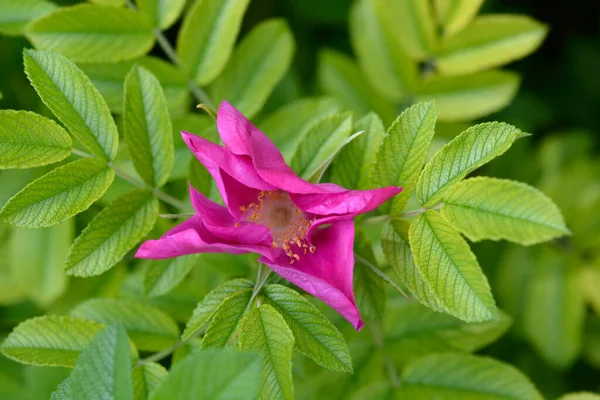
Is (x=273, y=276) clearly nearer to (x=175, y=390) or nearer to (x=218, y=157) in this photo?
(x=218, y=157)

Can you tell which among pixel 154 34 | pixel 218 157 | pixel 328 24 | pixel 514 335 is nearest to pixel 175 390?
pixel 218 157

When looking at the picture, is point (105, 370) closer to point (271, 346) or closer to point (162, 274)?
point (271, 346)

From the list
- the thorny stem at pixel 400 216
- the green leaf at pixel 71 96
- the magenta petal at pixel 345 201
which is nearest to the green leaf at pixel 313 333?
the magenta petal at pixel 345 201

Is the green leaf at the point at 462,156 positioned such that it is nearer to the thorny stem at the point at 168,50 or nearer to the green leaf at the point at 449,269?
the green leaf at the point at 449,269

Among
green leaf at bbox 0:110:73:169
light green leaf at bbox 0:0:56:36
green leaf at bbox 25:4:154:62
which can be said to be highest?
light green leaf at bbox 0:0:56:36

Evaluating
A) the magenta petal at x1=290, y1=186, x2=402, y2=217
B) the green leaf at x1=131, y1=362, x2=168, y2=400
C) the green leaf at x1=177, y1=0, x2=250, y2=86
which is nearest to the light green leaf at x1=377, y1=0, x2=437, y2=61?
the green leaf at x1=177, y1=0, x2=250, y2=86

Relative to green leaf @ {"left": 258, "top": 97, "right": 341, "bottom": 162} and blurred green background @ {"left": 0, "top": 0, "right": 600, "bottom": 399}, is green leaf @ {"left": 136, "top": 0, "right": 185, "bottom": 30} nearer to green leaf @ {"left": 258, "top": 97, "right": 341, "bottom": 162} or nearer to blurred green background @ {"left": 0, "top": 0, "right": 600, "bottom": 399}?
green leaf @ {"left": 258, "top": 97, "right": 341, "bottom": 162}
